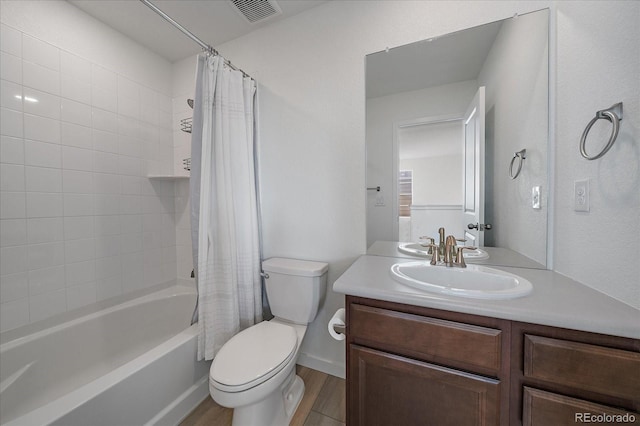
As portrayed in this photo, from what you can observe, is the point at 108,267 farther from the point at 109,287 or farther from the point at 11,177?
the point at 11,177

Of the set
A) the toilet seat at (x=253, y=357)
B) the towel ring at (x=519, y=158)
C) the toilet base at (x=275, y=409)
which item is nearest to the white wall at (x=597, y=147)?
the towel ring at (x=519, y=158)

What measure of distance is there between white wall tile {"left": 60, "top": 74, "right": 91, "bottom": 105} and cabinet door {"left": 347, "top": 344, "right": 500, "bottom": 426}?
2266mm

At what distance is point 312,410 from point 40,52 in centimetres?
264

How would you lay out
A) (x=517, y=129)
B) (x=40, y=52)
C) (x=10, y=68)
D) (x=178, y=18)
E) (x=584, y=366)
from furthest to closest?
1. (x=178, y=18)
2. (x=40, y=52)
3. (x=10, y=68)
4. (x=517, y=129)
5. (x=584, y=366)

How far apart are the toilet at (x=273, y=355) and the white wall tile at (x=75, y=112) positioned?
158cm

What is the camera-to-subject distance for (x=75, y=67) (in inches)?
60.1

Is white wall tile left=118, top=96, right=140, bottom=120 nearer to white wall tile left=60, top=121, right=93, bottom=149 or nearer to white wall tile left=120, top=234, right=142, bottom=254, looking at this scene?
white wall tile left=60, top=121, right=93, bottom=149

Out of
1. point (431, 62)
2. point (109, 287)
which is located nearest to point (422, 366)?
point (431, 62)

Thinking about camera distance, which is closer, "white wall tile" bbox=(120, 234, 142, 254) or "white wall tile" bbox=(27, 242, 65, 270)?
"white wall tile" bbox=(27, 242, 65, 270)

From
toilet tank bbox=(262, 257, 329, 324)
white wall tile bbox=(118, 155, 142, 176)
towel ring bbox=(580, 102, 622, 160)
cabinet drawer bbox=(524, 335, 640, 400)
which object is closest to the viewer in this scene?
cabinet drawer bbox=(524, 335, 640, 400)

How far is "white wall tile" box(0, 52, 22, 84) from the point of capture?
1.24m

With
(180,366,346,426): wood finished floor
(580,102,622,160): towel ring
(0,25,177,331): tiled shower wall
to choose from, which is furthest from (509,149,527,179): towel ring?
(0,25,177,331): tiled shower wall

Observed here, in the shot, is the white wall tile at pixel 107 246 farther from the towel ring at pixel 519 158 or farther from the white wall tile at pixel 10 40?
the towel ring at pixel 519 158

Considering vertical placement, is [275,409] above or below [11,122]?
below
